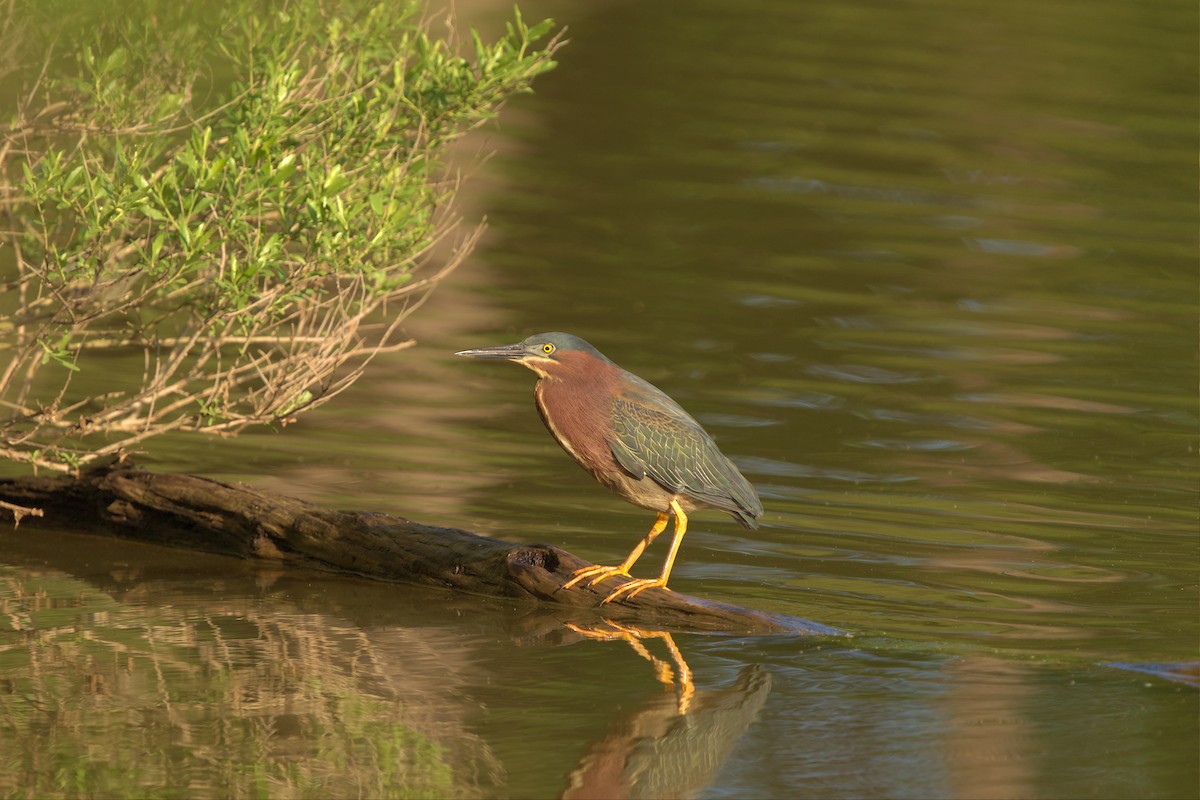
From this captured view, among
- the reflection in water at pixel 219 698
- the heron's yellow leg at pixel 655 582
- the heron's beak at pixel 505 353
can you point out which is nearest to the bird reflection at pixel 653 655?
the heron's yellow leg at pixel 655 582

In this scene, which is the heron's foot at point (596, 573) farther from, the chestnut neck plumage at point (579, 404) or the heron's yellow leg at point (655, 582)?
the chestnut neck plumage at point (579, 404)

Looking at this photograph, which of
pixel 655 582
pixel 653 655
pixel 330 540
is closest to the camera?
pixel 653 655

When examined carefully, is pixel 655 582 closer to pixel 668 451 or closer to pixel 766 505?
pixel 668 451

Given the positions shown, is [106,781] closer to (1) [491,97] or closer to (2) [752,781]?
(2) [752,781]

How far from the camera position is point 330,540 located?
918 centimetres

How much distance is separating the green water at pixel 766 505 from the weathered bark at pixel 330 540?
146 millimetres

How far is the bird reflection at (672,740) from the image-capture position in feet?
22.2

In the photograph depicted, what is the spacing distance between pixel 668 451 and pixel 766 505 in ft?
8.72

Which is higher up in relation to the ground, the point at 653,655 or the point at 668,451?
the point at 668,451

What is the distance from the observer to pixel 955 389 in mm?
13734

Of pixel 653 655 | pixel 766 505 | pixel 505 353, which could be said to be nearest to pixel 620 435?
pixel 505 353

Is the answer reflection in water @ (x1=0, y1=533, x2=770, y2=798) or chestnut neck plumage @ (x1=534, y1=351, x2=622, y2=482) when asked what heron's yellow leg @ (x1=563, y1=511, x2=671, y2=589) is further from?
chestnut neck plumage @ (x1=534, y1=351, x2=622, y2=482)

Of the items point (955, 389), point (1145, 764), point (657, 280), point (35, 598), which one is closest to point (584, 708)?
point (1145, 764)

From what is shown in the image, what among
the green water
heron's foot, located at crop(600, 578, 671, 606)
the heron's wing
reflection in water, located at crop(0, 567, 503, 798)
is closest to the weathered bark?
heron's foot, located at crop(600, 578, 671, 606)
